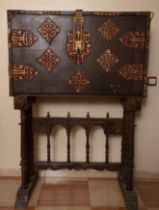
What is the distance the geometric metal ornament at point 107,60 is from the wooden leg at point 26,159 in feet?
1.92

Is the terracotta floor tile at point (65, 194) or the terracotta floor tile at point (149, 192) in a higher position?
the terracotta floor tile at point (65, 194)

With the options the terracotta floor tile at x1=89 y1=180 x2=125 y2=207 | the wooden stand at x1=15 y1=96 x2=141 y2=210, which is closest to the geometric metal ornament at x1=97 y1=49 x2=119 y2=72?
the wooden stand at x1=15 y1=96 x2=141 y2=210

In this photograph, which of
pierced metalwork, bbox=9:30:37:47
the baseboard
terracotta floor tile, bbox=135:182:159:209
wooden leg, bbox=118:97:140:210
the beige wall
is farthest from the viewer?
the baseboard

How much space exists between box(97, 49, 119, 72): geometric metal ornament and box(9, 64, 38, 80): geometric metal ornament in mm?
452

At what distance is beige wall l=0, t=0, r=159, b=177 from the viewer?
2.25 meters

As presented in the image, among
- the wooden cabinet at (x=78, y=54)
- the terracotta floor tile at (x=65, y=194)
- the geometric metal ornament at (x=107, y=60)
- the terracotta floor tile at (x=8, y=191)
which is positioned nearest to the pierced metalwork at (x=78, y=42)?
the wooden cabinet at (x=78, y=54)

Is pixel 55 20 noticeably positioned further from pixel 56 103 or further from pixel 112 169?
pixel 112 169

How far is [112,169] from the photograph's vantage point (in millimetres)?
2357

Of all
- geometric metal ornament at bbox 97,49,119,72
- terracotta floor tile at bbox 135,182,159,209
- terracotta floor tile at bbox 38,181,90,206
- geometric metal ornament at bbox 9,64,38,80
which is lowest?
terracotta floor tile at bbox 135,182,159,209

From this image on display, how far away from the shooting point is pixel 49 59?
75.0 inches

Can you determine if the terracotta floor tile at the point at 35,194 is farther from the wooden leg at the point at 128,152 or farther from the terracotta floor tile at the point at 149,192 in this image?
the terracotta floor tile at the point at 149,192

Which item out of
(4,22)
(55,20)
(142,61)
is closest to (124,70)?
(142,61)

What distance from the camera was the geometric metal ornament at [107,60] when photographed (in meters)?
1.90

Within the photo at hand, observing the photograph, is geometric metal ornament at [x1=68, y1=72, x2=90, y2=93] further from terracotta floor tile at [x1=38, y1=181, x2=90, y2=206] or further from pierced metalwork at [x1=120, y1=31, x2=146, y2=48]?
terracotta floor tile at [x1=38, y1=181, x2=90, y2=206]
